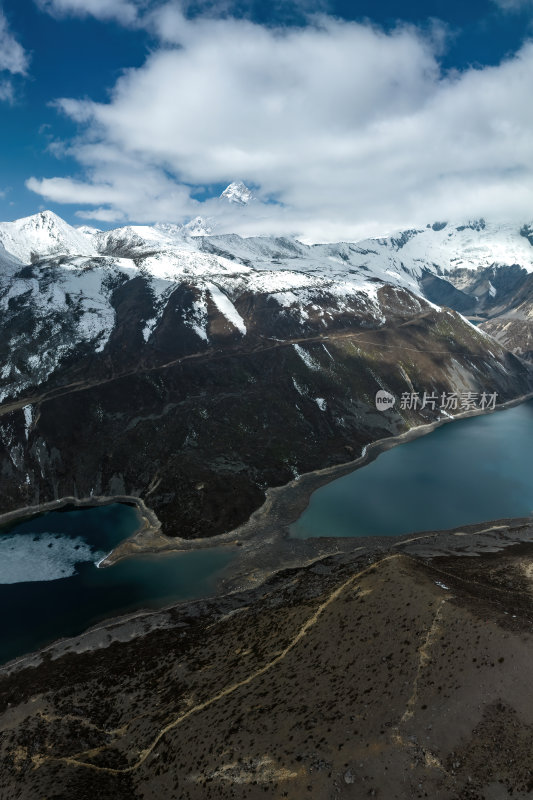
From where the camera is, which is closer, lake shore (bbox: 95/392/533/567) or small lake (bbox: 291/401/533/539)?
lake shore (bbox: 95/392/533/567)

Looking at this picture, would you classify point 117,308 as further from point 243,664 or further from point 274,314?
point 243,664

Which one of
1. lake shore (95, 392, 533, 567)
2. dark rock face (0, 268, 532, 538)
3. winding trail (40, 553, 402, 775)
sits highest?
dark rock face (0, 268, 532, 538)

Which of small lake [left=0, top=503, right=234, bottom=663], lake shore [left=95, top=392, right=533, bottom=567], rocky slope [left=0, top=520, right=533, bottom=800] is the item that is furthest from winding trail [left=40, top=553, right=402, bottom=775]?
lake shore [left=95, top=392, right=533, bottom=567]

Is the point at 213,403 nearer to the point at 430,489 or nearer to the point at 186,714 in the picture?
the point at 430,489

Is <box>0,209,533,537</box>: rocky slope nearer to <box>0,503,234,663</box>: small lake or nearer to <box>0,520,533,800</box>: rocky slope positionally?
<box>0,503,234,663</box>: small lake

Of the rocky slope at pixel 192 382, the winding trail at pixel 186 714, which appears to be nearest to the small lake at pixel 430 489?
the rocky slope at pixel 192 382

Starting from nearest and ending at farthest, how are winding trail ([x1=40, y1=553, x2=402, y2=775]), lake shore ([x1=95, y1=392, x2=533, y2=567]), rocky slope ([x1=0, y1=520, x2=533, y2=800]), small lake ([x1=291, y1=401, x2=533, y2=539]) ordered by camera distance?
rocky slope ([x1=0, y1=520, x2=533, y2=800])
winding trail ([x1=40, y1=553, x2=402, y2=775])
lake shore ([x1=95, y1=392, x2=533, y2=567])
small lake ([x1=291, y1=401, x2=533, y2=539])

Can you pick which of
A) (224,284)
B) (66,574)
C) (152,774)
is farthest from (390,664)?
(224,284)
